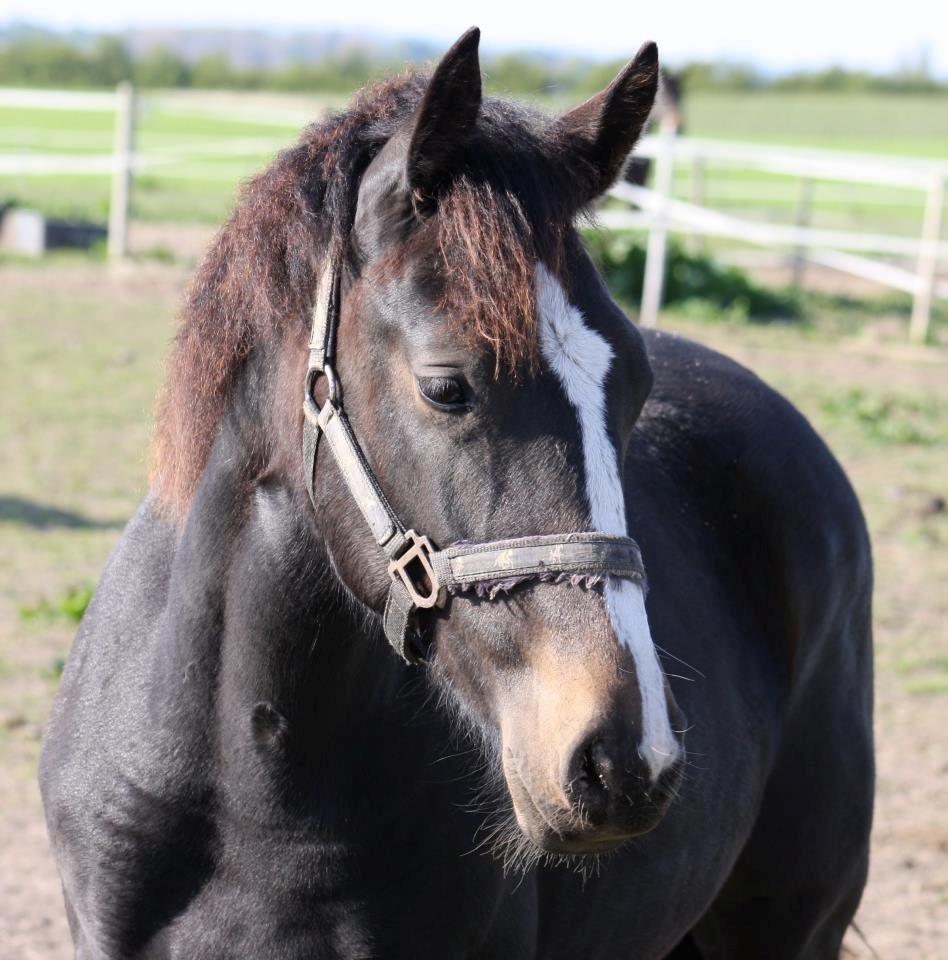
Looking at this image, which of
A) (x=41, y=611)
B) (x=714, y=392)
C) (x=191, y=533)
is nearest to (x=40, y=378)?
(x=41, y=611)

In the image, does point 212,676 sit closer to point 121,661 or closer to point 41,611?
point 121,661

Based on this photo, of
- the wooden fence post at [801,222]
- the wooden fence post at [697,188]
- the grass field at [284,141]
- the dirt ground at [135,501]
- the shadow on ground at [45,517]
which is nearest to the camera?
the dirt ground at [135,501]

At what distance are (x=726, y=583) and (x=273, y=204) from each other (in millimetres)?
1470

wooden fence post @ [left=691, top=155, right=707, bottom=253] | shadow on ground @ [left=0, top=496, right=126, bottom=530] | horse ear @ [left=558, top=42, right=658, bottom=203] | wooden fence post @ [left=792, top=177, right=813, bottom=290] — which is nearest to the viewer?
horse ear @ [left=558, top=42, right=658, bottom=203]

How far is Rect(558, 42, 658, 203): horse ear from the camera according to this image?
6.41 ft

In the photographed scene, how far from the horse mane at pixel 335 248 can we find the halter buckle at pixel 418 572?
268 millimetres

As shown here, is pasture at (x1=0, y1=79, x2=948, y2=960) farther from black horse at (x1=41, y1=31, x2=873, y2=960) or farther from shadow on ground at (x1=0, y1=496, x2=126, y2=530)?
black horse at (x1=41, y1=31, x2=873, y2=960)

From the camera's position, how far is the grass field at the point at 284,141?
57.3 feet

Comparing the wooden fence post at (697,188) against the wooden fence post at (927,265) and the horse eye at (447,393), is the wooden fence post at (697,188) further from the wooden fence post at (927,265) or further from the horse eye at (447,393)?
the horse eye at (447,393)

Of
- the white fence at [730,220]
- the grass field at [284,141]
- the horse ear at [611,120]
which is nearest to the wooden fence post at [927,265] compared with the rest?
the white fence at [730,220]

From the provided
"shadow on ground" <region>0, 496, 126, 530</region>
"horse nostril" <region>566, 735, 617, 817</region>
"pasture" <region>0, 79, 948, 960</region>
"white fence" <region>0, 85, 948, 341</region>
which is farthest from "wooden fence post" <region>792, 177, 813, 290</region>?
"horse nostril" <region>566, 735, 617, 817</region>

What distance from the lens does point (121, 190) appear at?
1307 cm

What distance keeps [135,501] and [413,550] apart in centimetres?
536

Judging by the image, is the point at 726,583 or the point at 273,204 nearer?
the point at 273,204
